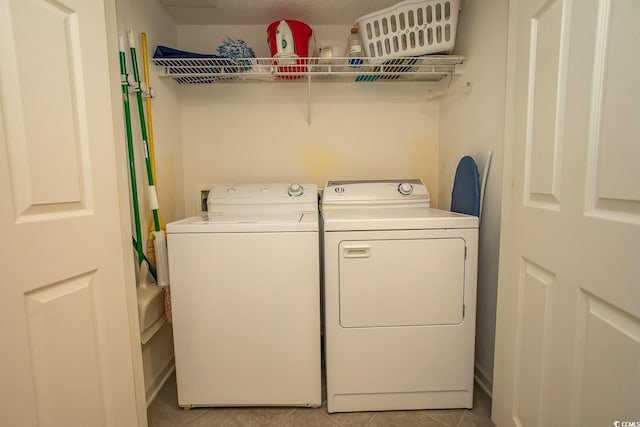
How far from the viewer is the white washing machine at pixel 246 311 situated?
1.31 m

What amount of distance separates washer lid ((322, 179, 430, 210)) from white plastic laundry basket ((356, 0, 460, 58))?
72 centimetres

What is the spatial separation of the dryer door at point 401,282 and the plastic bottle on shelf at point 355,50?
104 cm

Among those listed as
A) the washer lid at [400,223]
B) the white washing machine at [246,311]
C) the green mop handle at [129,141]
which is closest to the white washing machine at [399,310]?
the washer lid at [400,223]

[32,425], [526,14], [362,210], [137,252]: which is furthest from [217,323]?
[526,14]

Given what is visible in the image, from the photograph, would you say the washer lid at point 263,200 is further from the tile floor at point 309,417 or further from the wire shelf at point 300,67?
the tile floor at point 309,417

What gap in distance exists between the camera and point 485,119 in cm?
146

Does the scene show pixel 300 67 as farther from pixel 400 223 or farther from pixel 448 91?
pixel 400 223

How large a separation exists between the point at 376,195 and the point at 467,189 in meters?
0.49

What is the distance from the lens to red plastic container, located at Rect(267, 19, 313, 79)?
1.55m

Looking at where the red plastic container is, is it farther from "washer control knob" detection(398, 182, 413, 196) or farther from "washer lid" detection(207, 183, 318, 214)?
"washer control knob" detection(398, 182, 413, 196)

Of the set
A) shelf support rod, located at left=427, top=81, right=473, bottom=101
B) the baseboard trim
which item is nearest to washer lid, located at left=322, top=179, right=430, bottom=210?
shelf support rod, located at left=427, top=81, right=473, bottom=101

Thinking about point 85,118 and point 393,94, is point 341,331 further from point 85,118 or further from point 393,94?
point 393,94

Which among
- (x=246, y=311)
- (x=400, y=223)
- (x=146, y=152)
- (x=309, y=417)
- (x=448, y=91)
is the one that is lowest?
(x=309, y=417)

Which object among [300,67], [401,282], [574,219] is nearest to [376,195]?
[401,282]
